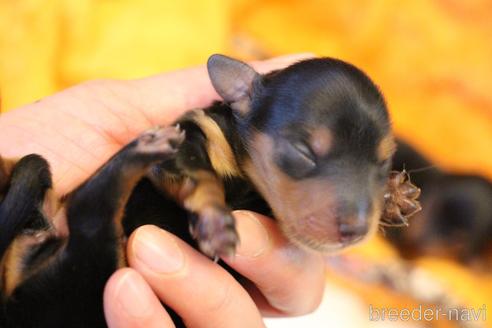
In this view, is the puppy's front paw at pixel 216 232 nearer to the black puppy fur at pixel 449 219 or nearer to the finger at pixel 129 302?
the finger at pixel 129 302

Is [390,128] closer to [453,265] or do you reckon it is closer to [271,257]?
[271,257]

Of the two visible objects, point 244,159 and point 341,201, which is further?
point 244,159

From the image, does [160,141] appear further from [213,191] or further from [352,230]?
[352,230]

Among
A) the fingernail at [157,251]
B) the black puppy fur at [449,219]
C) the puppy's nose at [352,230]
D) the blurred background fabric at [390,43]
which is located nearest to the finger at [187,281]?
the fingernail at [157,251]

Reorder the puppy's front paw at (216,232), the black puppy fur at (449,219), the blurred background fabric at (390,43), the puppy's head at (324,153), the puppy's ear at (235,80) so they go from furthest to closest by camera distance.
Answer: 1. the black puppy fur at (449,219)
2. the blurred background fabric at (390,43)
3. the puppy's ear at (235,80)
4. the puppy's head at (324,153)
5. the puppy's front paw at (216,232)

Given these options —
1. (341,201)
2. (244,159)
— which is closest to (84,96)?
(244,159)
